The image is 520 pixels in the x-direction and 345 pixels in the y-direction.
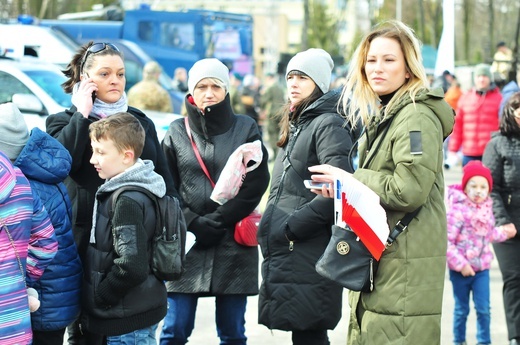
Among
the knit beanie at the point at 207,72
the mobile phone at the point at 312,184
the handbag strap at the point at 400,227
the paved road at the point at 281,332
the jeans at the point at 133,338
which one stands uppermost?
the knit beanie at the point at 207,72

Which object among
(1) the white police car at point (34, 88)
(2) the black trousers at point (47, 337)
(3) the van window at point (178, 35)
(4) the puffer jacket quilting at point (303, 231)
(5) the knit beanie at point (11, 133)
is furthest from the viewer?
(3) the van window at point (178, 35)

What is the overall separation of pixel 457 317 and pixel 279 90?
14.6 metres

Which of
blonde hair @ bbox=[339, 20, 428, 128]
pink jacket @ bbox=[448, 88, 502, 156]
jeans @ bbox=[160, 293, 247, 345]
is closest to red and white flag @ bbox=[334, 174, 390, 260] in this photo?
blonde hair @ bbox=[339, 20, 428, 128]

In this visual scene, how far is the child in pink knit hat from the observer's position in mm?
6305

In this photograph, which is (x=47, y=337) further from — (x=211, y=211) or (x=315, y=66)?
(x=315, y=66)

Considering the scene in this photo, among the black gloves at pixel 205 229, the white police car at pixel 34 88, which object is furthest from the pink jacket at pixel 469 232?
the white police car at pixel 34 88

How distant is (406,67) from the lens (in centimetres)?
395

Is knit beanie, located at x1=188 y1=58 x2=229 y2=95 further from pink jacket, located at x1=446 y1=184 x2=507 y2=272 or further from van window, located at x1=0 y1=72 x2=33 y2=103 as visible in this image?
van window, located at x1=0 y1=72 x2=33 y2=103

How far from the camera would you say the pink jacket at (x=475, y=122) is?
Answer: 468 inches

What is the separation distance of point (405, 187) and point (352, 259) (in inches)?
14.8

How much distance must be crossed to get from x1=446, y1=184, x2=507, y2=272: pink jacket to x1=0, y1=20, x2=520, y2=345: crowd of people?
10 millimetres

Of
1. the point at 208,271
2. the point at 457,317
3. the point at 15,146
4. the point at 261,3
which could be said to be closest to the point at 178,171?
the point at 208,271

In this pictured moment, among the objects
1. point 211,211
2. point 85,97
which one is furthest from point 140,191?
point 211,211

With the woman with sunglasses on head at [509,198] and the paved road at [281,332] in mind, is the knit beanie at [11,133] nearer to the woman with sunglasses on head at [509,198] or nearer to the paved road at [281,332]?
the paved road at [281,332]
